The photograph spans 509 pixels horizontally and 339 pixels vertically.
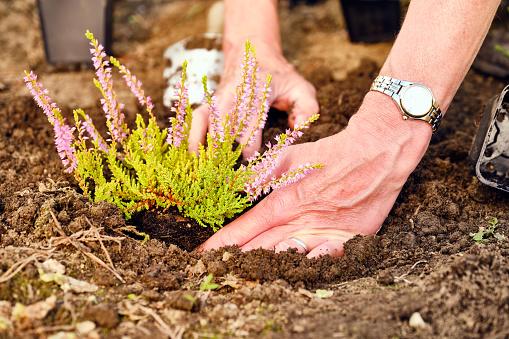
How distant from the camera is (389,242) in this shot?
231cm

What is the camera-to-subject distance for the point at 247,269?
2.14 m

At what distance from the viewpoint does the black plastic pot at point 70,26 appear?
4.59 metres

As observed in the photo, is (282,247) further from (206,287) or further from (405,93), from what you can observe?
(405,93)

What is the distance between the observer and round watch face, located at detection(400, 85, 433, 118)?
2.36 m

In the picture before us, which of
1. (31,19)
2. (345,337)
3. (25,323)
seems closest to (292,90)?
(345,337)

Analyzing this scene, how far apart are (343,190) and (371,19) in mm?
3061

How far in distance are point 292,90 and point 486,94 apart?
183 cm

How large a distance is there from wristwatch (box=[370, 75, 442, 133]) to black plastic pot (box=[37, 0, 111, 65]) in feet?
11.0

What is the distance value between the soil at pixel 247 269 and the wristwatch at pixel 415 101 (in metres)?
0.50

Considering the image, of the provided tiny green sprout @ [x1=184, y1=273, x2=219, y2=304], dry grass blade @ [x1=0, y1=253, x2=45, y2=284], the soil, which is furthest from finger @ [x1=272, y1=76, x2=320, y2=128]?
dry grass blade @ [x1=0, y1=253, x2=45, y2=284]

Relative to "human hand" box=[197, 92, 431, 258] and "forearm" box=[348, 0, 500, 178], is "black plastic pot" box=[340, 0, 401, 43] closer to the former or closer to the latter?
"forearm" box=[348, 0, 500, 178]

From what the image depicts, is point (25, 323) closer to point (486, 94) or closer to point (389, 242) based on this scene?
point (389, 242)

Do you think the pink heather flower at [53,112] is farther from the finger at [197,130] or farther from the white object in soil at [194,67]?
the white object in soil at [194,67]

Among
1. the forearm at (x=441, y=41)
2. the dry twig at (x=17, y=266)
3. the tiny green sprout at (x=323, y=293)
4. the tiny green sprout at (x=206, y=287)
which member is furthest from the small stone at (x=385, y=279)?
the dry twig at (x=17, y=266)
